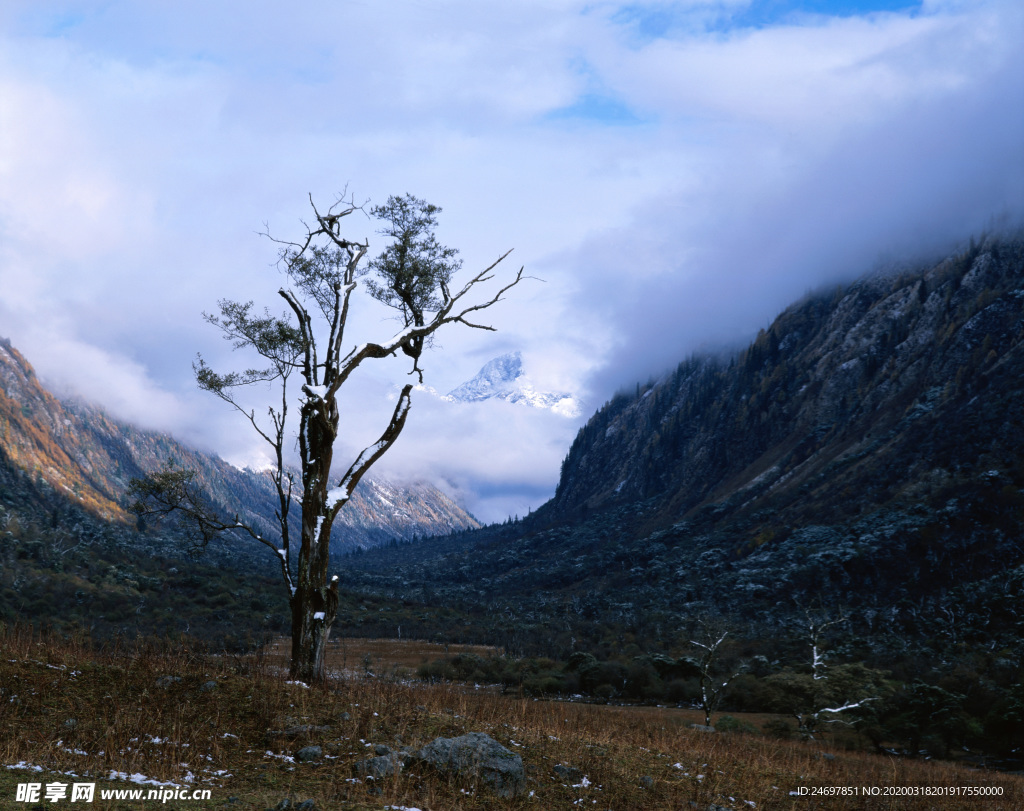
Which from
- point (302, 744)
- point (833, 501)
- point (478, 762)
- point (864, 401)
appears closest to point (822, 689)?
point (478, 762)

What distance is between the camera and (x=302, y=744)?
941cm

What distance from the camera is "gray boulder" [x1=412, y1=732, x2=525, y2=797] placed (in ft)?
27.7

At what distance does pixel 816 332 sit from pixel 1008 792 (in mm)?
150270

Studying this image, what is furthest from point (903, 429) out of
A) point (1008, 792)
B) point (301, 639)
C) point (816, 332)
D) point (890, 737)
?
point (301, 639)

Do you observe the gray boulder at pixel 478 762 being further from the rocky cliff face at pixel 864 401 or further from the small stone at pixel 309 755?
the rocky cliff face at pixel 864 401

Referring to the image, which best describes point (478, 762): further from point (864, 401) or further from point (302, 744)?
point (864, 401)

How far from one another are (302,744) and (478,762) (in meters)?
2.70

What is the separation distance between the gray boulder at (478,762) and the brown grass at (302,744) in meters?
0.23

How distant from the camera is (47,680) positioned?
10.2 m

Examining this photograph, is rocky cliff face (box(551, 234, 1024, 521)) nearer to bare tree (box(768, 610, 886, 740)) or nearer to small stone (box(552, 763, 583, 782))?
bare tree (box(768, 610, 886, 740))

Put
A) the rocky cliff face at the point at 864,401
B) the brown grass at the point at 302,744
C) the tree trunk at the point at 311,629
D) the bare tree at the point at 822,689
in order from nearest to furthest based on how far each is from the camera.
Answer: the brown grass at the point at 302,744 < the tree trunk at the point at 311,629 < the bare tree at the point at 822,689 < the rocky cliff face at the point at 864,401

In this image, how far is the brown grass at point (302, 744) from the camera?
7.78 m

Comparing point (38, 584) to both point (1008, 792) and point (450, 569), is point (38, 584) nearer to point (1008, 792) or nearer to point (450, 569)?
point (1008, 792)

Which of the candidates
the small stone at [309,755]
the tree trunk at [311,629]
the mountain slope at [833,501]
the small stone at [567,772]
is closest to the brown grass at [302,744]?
the small stone at [567,772]
